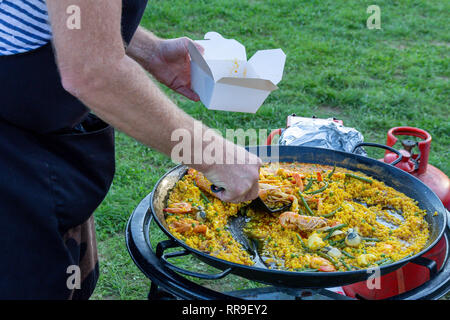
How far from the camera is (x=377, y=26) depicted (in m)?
7.03

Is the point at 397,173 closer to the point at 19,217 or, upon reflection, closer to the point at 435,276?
the point at 435,276

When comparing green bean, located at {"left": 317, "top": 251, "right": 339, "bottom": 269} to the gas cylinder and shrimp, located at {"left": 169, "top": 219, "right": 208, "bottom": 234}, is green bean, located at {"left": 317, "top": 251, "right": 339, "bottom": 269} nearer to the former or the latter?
shrimp, located at {"left": 169, "top": 219, "right": 208, "bottom": 234}

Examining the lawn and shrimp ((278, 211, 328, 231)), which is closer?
shrimp ((278, 211, 328, 231))

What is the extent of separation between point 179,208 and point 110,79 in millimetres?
741

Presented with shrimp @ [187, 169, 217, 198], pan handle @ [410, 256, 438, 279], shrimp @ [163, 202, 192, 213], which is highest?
shrimp @ [187, 169, 217, 198]

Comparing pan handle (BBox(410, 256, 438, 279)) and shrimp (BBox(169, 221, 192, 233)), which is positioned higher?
shrimp (BBox(169, 221, 192, 233))

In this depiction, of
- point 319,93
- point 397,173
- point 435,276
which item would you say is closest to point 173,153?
point 435,276

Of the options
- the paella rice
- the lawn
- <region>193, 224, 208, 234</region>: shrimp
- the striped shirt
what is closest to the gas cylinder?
the paella rice

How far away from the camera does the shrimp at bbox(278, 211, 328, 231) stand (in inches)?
69.6

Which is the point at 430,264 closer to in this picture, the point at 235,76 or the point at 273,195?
the point at 273,195

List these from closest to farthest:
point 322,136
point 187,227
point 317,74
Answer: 1. point 187,227
2. point 322,136
3. point 317,74

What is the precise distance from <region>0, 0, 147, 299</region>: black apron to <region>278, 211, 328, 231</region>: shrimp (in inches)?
28.4

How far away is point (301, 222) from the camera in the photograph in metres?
1.77

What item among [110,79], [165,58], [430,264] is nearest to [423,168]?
[430,264]
